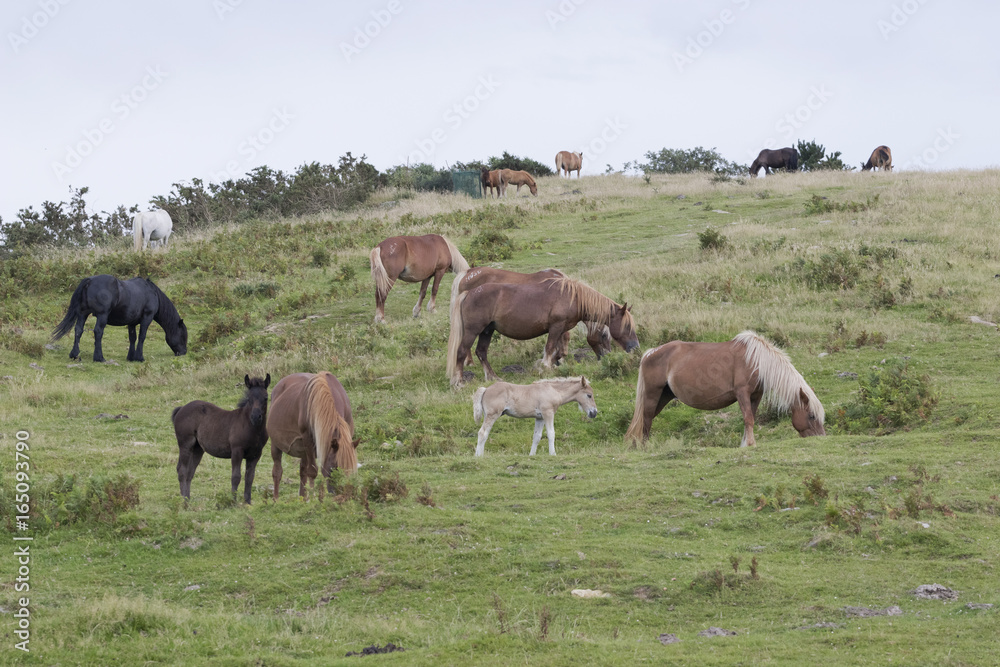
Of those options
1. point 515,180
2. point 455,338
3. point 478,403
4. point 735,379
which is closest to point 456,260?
point 455,338

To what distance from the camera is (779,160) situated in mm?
49281

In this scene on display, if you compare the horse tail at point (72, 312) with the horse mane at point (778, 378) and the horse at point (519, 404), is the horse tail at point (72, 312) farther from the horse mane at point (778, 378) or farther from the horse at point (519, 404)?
the horse mane at point (778, 378)

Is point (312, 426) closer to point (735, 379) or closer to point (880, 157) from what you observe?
point (735, 379)

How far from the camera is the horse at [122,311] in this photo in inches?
813

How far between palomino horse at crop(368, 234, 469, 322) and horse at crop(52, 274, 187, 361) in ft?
14.6

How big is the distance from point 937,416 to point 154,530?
9316 millimetres

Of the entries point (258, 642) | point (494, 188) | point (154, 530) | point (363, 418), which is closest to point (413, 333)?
point (363, 418)

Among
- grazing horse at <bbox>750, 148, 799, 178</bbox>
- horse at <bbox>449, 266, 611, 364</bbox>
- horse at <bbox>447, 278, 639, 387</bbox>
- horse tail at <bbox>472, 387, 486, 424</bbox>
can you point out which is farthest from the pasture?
grazing horse at <bbox>750, 148, 799, 178</bbox>

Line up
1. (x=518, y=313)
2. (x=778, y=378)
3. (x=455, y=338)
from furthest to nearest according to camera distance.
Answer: (x=455, y=338) → (x=518, y=313) → (x=778, y=378)

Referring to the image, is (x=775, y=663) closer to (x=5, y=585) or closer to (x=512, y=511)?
(x=512, y=511)

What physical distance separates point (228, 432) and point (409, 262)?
1204cm

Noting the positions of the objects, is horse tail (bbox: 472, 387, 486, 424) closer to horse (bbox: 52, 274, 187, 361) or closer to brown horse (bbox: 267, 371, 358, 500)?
brown horse (bbox: 267, 371, 358, 500)

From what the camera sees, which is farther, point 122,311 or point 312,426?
point 122,311

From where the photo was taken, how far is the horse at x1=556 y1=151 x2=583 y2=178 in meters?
52.9
